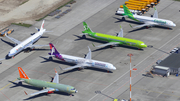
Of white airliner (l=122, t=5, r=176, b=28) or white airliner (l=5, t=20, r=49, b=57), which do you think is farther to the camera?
white airliner (l=122, t=5, r=176, b=28)

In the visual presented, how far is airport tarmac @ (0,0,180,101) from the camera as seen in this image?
146 metres

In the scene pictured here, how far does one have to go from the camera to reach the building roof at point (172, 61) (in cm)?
15588

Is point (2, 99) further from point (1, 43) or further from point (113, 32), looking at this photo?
point (113, 32)

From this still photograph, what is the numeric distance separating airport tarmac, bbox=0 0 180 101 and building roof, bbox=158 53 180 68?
4.55m

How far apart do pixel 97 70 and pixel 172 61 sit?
30.0 meters

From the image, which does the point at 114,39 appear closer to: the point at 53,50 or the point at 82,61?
the point at 82,61

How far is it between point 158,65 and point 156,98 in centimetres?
1976

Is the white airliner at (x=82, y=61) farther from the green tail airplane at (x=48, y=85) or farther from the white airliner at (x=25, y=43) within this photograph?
the white airliner at (x=25, y=43)

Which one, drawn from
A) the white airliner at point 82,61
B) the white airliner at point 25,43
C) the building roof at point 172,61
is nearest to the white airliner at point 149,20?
the building roof at point 172,61

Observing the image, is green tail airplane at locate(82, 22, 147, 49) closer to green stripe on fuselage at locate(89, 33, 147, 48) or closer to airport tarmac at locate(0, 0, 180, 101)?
green stripe on fuselage at locate(89, 33, 147, 48)

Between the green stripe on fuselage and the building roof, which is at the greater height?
the green stripe on fuselage

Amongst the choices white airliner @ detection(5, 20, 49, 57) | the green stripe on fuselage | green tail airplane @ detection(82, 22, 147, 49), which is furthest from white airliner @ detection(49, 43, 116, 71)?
the green stripe on fuselage

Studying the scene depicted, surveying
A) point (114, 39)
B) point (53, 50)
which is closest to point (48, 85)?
point (53, 50)

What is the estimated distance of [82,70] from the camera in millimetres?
160875
